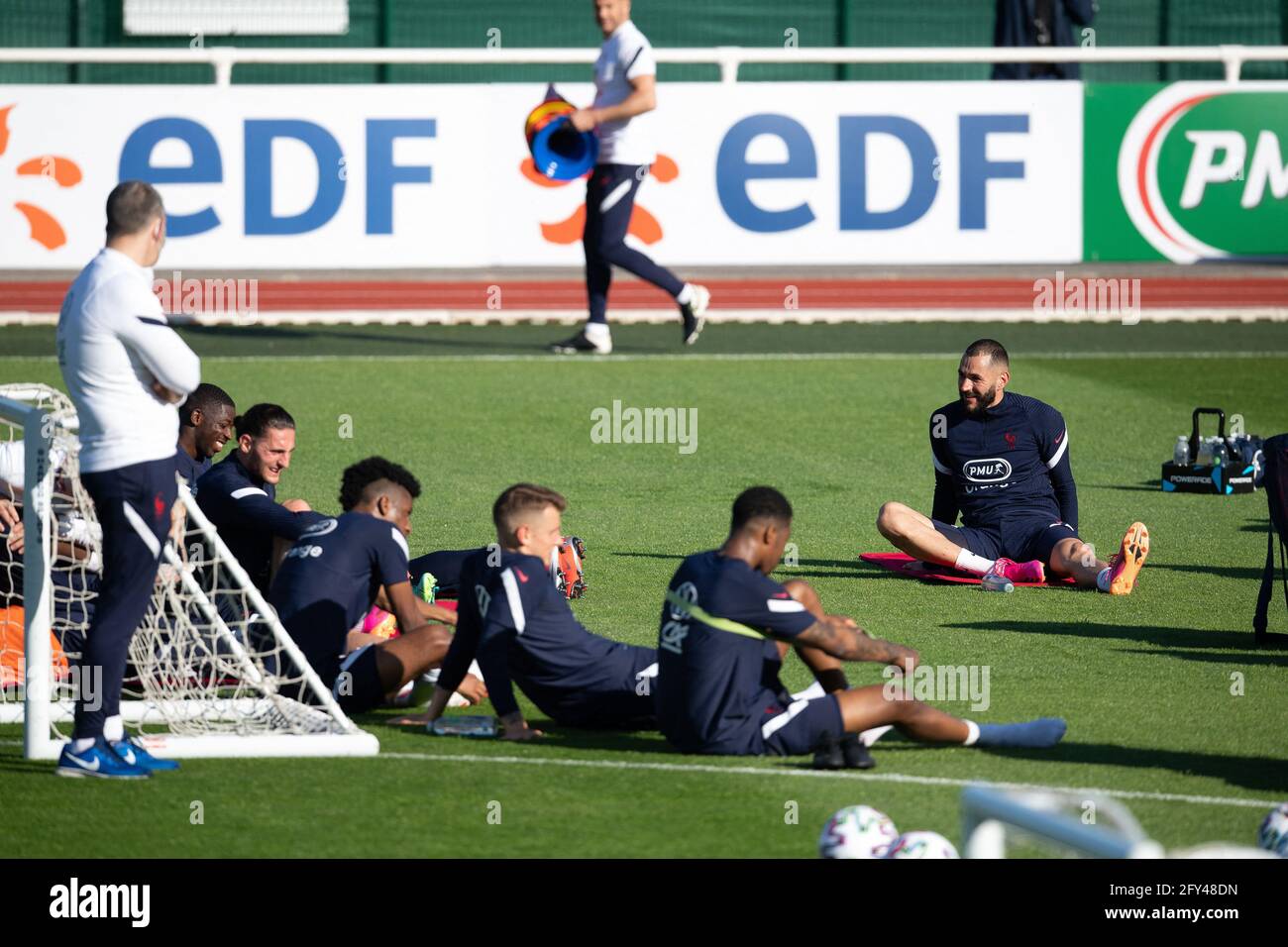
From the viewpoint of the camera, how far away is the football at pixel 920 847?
18.8 feet

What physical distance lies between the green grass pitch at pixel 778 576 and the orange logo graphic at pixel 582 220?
3.93 feet

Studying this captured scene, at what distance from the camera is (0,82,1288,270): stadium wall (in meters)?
19.8

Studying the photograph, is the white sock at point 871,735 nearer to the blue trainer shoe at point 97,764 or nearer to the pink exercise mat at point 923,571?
the blue trainer shoe at point 97,764

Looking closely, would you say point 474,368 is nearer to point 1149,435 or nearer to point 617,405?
point 617,405

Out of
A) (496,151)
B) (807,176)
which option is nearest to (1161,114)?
(807,176)

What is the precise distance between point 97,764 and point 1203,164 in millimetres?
16252

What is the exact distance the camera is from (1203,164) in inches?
821

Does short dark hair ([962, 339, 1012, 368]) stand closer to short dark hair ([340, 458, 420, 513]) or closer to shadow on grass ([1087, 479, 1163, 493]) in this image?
shadow on grass ([1087, 479, 1163, 493])

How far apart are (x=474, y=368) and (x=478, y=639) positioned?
10082 mm

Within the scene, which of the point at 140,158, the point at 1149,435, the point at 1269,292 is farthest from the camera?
the point at 1269,292

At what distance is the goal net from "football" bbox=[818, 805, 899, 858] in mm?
2169

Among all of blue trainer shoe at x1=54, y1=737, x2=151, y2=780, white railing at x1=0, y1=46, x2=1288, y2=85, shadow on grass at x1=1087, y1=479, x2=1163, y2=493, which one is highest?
white railing at x1=0, y1=46, x2=1288, y2=85

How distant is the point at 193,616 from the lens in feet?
28.9

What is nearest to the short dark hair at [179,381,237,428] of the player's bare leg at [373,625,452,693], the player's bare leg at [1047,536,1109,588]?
the player's bare leg at [373,625,452,693]
